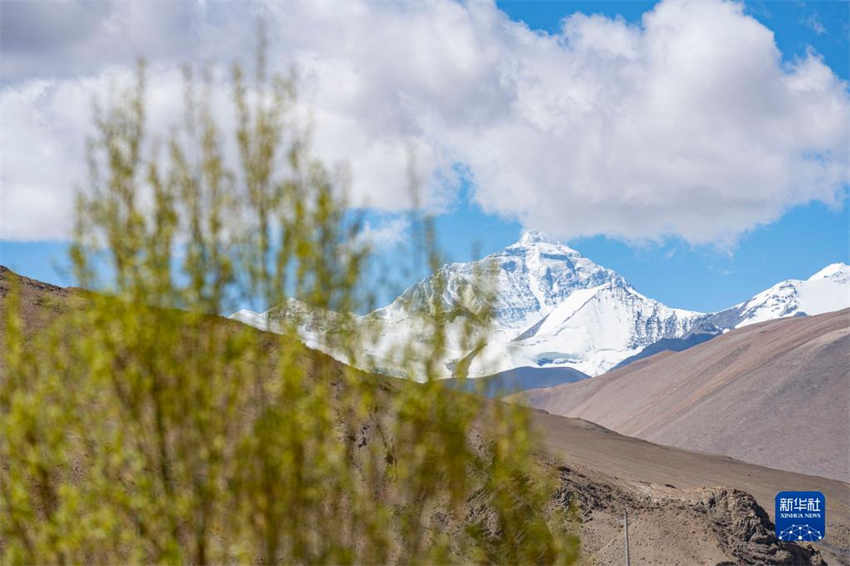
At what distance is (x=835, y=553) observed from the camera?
41531mm

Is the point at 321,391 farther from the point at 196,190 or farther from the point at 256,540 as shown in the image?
the point at 196,190

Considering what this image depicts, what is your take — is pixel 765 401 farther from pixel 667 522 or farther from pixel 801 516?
pixel 801 516

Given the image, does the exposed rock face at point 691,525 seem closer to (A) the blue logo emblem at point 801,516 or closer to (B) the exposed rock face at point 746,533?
(B) the exposed rock face at point 746,533

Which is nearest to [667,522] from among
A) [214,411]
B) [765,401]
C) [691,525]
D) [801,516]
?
[691,525]

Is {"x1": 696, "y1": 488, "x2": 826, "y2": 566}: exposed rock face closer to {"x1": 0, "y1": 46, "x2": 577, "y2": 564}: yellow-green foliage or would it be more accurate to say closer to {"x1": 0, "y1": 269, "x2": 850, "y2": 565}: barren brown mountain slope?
{"x1": 0, "y1": 269, "x2": 850, "y2": 565}: barren brown mountain slope

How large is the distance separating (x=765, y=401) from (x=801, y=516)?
91125 millimetres

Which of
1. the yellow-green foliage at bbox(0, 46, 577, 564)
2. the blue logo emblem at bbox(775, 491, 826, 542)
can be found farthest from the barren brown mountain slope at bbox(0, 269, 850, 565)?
the yellow-green foliage at bbox(0, 46, 577, 564)

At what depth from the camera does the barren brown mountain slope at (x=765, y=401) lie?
321ft

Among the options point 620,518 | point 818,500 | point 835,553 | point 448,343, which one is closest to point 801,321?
point 835,553

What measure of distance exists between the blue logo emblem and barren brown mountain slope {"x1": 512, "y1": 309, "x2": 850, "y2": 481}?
72.1 m

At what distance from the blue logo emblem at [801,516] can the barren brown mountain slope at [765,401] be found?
72085 millimetres

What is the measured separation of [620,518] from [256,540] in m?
31.3

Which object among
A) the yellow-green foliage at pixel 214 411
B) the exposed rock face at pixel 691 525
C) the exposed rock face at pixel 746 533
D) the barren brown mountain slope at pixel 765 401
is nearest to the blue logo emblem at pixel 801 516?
the exposed rock face at pixel 691 525

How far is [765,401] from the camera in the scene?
109000 mm
